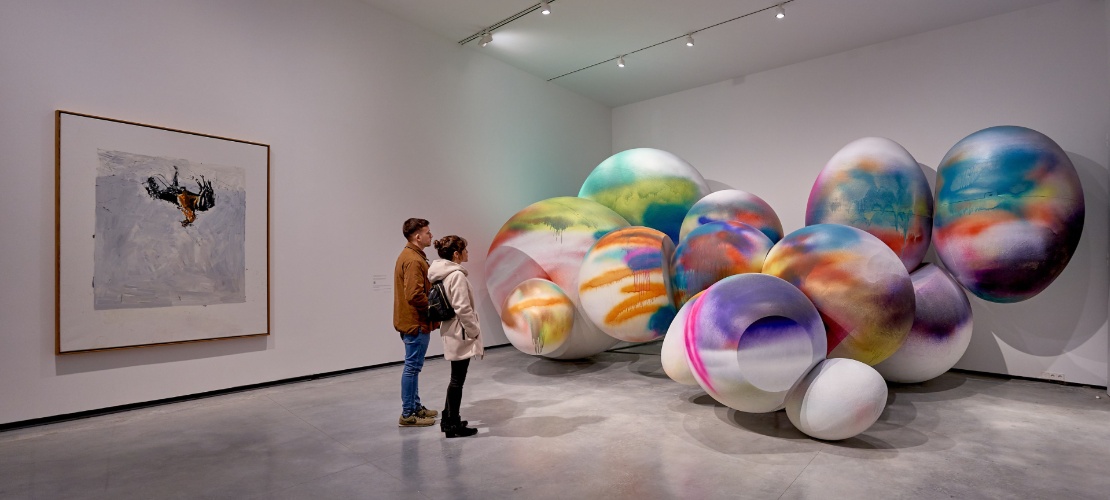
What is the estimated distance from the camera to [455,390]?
3287mm

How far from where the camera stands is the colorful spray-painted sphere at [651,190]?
5.76 metres

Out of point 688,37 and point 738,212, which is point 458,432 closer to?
point 738,212

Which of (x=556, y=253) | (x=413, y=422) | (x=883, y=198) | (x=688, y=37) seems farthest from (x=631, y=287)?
(x=688, y=37)

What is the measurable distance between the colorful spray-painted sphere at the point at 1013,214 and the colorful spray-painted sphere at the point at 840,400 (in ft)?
6.34

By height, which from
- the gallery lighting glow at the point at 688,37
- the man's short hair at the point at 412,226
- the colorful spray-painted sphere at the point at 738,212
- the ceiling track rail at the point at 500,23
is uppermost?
the ceiling track rail at the point at 500,23

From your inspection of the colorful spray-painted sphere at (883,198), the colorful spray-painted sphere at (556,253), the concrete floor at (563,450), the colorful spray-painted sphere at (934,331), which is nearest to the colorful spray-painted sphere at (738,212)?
the colorful spray-painted sphere at (883,198)

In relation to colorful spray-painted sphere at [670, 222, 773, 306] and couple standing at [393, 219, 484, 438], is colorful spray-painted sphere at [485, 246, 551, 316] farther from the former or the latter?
couple standing at [393, 219, 484, 438]

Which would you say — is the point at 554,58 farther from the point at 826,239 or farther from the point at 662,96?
the point at 826,239

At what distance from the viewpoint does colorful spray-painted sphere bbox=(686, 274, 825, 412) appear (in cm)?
296

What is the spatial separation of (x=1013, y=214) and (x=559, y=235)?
143 inches

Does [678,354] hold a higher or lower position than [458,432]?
higher

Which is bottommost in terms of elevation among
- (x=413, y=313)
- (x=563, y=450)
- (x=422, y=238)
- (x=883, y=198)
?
(x=563, y=450)

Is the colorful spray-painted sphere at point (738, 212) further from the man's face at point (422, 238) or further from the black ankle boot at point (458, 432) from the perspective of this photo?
the black ankle boot at point (458, 432)

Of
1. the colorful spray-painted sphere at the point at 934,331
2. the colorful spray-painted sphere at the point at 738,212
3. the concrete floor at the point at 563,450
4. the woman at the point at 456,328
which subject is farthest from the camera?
the colorful spray-painted sphere at the point at 738,212
